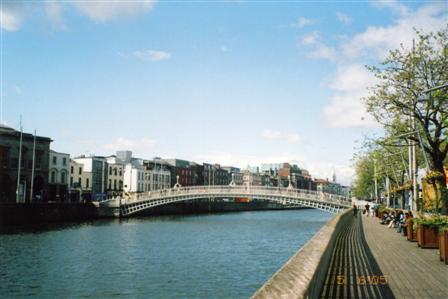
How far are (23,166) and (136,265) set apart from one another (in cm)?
4248

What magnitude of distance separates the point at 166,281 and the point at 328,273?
413 inches

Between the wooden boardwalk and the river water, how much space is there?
Result: 18.7 ft

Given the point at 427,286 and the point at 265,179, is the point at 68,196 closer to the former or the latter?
the point at 427,286

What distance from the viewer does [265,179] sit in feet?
613

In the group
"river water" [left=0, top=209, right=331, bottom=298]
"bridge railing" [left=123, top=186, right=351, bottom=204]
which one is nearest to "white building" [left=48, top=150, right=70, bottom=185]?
"bridge railing" [left=123, top=186, right=351, bottom=204]

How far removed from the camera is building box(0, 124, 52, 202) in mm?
56250

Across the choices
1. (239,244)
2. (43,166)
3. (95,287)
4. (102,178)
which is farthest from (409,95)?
(102,178)

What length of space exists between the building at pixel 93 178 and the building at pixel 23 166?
20.7 m

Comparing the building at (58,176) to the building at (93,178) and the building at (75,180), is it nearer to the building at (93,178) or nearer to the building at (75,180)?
the building at (75,180)

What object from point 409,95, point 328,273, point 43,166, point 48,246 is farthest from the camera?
point 43,166

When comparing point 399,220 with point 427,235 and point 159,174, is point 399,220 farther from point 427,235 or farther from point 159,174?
point 159,174

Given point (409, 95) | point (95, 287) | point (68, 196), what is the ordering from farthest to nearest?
point (68, 196), point (409, 95), point (95, 287)

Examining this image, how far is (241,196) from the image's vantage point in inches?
2429

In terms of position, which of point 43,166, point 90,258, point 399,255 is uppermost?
point 43,166
